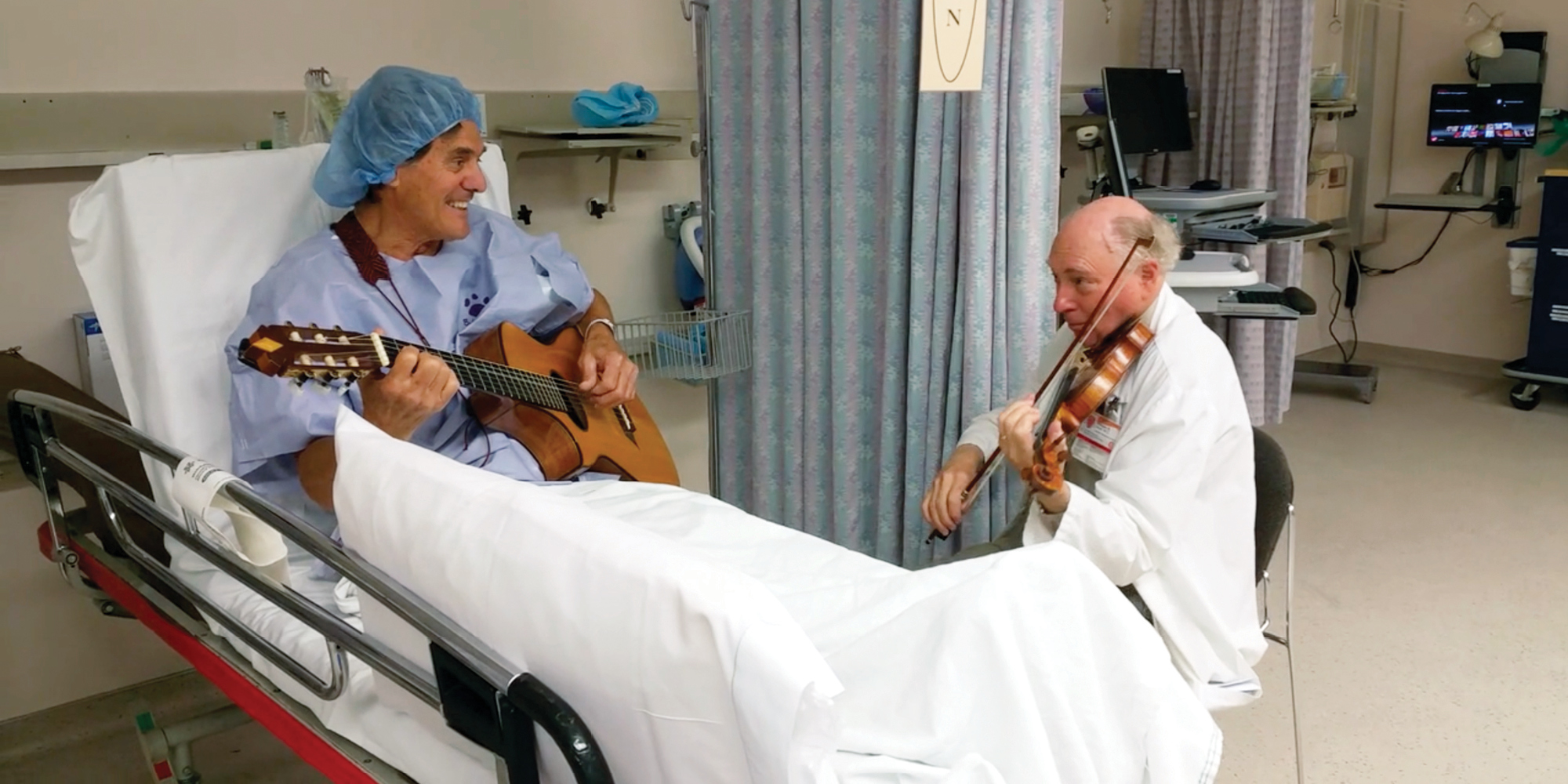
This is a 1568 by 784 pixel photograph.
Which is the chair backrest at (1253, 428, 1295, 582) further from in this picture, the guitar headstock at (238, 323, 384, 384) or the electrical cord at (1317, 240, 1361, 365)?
the electrical cord at (1317, 240, 1361, 365)

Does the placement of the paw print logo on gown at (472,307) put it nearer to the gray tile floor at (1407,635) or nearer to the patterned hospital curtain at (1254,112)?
the gray tile floor at (1407,635)

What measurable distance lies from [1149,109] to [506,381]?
2.54 m

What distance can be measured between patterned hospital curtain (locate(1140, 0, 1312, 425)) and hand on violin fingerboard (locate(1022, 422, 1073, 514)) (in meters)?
2.42

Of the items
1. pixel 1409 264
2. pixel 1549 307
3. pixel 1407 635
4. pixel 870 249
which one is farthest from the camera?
pixel 1409 264

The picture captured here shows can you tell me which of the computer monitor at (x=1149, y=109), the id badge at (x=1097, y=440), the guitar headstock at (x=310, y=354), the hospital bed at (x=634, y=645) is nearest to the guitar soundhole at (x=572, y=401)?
the hospital bed at (x=634, y=645)

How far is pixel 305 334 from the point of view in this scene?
1.47m

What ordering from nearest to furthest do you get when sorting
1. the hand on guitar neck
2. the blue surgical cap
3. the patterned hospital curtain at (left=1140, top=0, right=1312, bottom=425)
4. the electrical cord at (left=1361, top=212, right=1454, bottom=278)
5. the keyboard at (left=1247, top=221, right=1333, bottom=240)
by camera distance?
1. the hand on guitar neck
2. the blue surgical cap
3. the keyboard at (left=1247, top=221, right=1333, bottom=240)
4. the patterned hospital curtain at (left=1140, top=0, right=1312, bottom=425)
5. the electrical cord at (left=1361, top=212, right=1454, bottom=278)

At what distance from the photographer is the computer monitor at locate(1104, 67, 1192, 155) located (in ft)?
11.1

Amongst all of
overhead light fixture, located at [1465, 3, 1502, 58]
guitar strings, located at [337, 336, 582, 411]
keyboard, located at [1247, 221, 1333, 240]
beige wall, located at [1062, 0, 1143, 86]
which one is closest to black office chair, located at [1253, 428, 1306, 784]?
guitar strings, located at [337, 336, 582, 411]

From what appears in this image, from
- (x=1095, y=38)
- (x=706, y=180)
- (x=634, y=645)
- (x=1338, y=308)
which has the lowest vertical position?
(x=1338, y=308)

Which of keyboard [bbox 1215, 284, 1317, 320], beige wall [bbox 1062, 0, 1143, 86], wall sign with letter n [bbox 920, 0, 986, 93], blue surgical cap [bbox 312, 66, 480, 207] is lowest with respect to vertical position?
keyboard [bbox 1215, 284, 1317, 320]

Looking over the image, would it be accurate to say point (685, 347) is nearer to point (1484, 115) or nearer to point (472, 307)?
point (472, 307)

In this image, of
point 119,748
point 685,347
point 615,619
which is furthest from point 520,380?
point 119,748

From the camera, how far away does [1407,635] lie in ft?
9.20
